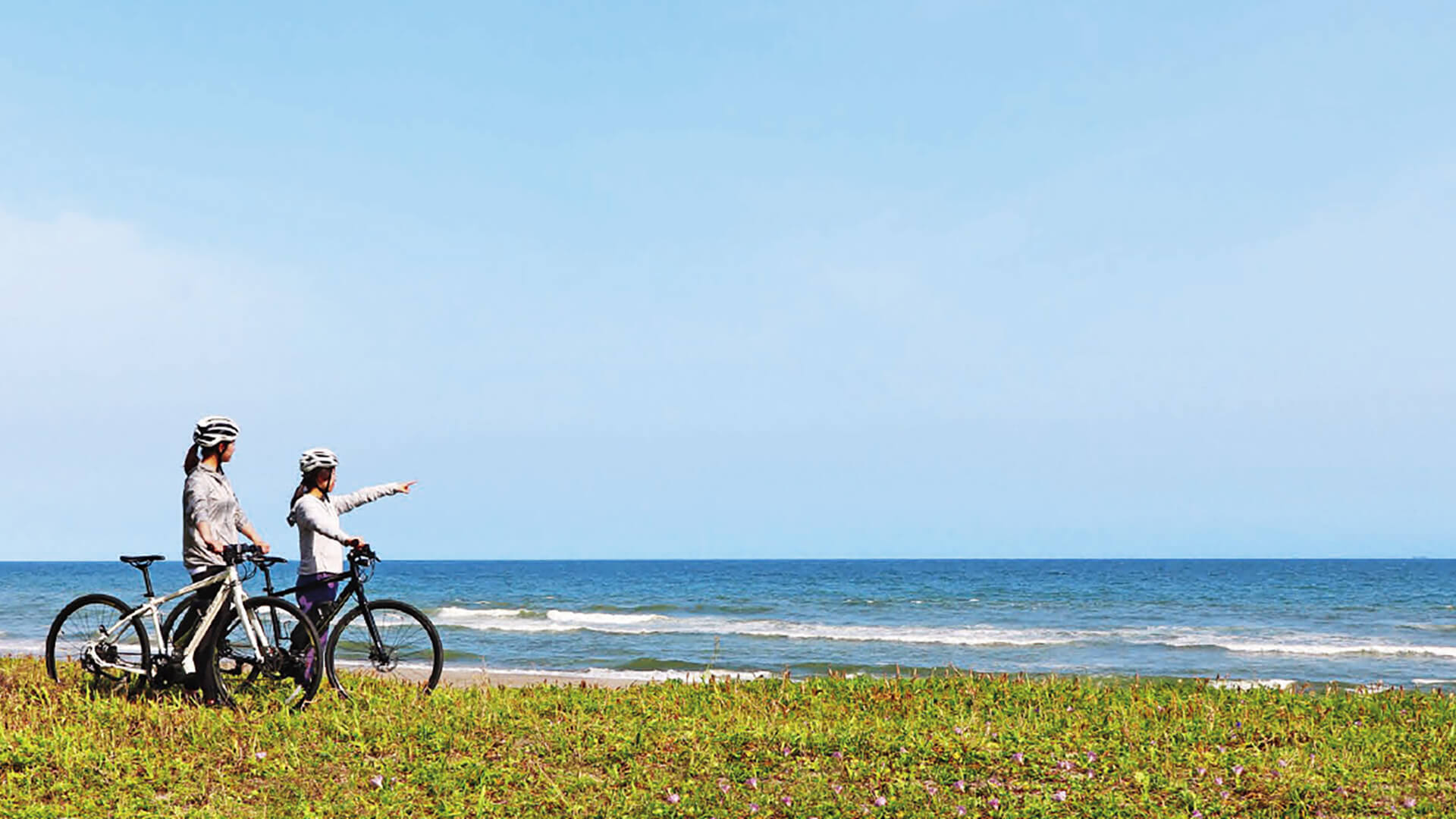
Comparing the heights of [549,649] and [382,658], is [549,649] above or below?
below

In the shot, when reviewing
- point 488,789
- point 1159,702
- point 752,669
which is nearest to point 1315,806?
point 1159,702

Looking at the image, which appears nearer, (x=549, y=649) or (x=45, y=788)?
(x=45, y=788)

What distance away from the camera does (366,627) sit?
355 inches

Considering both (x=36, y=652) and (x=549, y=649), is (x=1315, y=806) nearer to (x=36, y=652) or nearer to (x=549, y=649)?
(x=549, y=649)

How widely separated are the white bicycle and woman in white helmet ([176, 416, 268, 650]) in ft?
0.38

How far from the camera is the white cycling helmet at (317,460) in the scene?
9.01 meters

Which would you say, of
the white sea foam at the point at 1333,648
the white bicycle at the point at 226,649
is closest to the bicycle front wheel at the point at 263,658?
the white bicycle at the point at 226,649

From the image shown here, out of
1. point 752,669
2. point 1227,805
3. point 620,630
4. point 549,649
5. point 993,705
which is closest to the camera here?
point 1227,805

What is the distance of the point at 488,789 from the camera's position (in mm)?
6707

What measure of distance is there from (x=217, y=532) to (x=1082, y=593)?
2287 inches

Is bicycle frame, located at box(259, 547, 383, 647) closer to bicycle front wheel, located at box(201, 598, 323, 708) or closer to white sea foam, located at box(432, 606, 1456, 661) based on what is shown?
bicycle front wheel, located at box(201, 598, 323, 708)

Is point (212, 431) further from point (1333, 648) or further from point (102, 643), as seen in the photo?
point (1333, 648)

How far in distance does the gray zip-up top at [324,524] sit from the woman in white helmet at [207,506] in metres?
0.32

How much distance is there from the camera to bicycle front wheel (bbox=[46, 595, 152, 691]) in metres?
9.36
